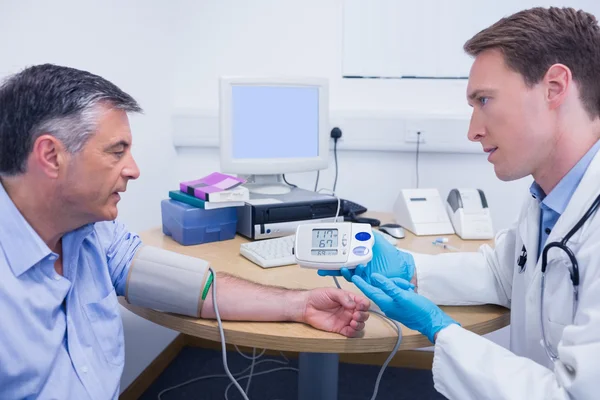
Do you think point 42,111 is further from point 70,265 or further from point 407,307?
point 407,307

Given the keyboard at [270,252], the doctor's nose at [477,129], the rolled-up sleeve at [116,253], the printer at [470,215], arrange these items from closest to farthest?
1. the doctor's nose at [477,129]
2. the rolled-up sleeve at [116,253]
3. the keyboard at [270,252]
4. the printer at [470,215]

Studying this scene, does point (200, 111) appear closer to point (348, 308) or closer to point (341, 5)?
point (341, 5)

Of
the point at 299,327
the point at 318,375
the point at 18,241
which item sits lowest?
the point at 318,375

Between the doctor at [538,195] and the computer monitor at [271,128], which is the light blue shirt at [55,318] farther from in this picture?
the computer monitor at [271,128]

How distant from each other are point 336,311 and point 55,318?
0.55 metres

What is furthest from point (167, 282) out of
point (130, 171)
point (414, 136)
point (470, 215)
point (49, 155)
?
point (414, 136)

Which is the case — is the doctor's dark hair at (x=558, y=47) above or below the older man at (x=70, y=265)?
above

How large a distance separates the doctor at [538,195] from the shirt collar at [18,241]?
23.5 inches

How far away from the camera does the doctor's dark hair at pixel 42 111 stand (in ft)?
2.92

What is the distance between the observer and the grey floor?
2148 millimetres

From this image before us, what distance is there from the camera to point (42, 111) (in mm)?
893

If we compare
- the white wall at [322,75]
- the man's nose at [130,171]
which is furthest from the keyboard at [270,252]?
the white wall at [322,75]

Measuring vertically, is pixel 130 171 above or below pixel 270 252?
above

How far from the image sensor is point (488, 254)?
4.33 feet
